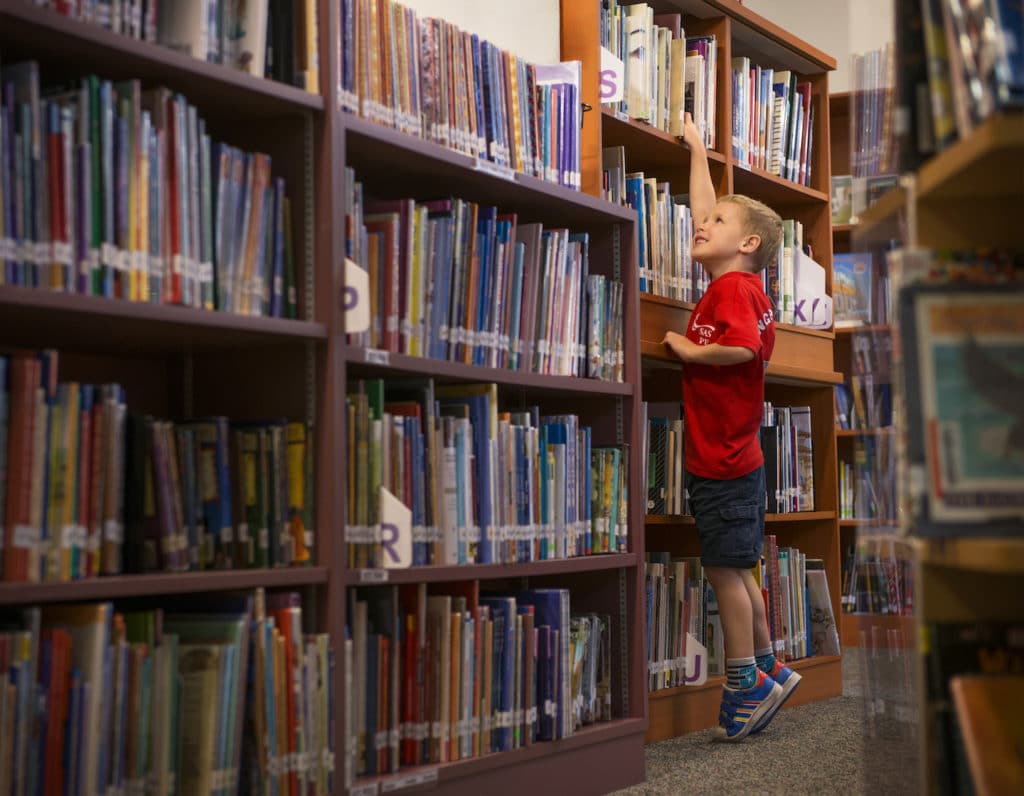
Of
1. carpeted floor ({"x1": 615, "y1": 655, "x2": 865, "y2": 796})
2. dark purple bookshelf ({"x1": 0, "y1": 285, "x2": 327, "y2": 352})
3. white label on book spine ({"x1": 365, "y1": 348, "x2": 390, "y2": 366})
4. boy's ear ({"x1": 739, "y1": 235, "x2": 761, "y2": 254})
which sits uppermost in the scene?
boy's ear ({"x1": 739, "y1": 235, "x2": 761, "y2": 254})

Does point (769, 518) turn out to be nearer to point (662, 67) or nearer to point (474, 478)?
point (662, 67)

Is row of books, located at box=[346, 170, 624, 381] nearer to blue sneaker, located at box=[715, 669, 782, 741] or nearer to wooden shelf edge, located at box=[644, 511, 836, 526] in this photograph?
wooden shelf edge, located at box=[644, 511, 836, 526]

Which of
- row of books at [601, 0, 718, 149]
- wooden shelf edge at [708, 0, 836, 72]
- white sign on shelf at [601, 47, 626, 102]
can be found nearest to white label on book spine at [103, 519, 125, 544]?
white sign on shelf at [601, 47, 626, 102]

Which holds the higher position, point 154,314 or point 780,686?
point 154,314

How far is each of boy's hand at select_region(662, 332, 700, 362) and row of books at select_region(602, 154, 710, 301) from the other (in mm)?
186

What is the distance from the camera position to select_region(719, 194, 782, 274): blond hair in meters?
3.39

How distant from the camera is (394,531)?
2.24m

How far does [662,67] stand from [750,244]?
2.07 feet

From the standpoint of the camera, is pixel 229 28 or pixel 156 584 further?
pixel 229 28

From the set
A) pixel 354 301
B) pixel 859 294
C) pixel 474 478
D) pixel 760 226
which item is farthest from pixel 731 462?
pixel 354 301

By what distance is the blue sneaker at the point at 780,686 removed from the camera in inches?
128

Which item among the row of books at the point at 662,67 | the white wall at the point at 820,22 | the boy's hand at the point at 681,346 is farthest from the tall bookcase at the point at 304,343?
the white wall at the point at 820,22

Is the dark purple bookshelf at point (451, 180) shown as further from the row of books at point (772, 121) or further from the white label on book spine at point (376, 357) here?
the row of books at point (772, 121)

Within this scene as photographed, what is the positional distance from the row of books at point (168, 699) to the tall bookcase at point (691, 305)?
1.10 m
